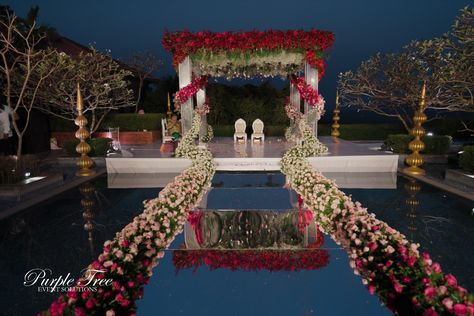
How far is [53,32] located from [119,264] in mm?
13639

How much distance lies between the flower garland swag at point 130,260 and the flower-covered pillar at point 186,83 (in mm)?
3863

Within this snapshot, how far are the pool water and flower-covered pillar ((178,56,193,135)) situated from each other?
126 inches

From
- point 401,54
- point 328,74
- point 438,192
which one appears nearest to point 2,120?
point 438,192

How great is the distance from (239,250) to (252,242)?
9.9 inches

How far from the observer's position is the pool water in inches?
104

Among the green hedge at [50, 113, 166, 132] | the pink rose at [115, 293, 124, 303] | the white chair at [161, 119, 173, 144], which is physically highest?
the green hedge at [50, 113, 166, 132]

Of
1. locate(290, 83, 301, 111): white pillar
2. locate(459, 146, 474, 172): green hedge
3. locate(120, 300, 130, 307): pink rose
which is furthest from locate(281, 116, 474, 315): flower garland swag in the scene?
locate(290, 83, 301, 111): white pillar

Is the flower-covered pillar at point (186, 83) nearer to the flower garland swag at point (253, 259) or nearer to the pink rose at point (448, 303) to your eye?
the flower garland swag at point (253, 259)

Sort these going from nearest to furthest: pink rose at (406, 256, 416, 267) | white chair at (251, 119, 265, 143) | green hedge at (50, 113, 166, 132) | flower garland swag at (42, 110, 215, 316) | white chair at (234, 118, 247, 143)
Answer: flower garland swag at (42, 110, 215, 316)
pink rose at (406, 256, 416, 267)
white chair at (251, 119, 265, 143)
white chair at (234, 118, 247, 143)
green hedge at (50, 113, 166, 132)

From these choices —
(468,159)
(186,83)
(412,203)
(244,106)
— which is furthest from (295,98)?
(412,203)

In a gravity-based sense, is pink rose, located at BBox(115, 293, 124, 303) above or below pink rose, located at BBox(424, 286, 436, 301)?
below

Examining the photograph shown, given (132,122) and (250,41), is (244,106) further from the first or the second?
(250,41)

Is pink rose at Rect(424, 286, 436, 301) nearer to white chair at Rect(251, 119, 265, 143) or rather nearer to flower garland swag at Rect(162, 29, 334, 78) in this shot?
flower garland swag at Rect(162, 29, 334, 78)

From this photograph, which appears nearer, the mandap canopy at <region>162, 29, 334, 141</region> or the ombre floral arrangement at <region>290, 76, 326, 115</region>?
the mandap canopy at <region>162, 29, 334, 141</region>
